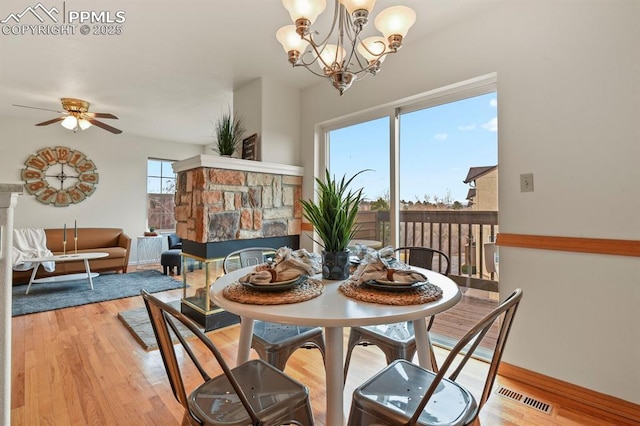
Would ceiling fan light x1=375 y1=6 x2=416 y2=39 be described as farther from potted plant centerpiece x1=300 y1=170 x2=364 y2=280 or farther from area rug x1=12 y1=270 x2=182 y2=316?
area rug x1=12 y1=270 x2=182 y2=316

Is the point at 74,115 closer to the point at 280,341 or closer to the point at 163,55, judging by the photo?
the point at 163,55

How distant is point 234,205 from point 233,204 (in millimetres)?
15

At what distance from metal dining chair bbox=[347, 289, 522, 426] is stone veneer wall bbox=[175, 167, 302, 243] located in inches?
75.8

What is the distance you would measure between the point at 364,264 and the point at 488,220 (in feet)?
4.70

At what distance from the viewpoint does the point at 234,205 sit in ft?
9.39

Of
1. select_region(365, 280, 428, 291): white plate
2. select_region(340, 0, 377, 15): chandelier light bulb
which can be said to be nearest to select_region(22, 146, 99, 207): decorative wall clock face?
select_region(340, 0, 377, 15): chandelier light bulb

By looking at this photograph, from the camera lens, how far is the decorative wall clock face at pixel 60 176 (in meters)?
4.93

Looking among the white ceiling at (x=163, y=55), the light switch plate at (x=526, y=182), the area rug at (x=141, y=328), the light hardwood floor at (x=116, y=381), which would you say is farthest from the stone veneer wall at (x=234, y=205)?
the light switch plate at (x=526, y=182)

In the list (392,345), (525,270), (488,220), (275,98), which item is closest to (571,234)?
(525,270)

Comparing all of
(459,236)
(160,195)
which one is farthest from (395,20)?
(160,195)

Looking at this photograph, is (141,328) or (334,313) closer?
(334,313)

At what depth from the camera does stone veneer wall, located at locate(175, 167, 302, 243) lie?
267cm

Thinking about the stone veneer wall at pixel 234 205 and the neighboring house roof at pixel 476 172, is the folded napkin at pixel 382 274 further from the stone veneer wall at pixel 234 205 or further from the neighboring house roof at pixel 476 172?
the stone veneer wall at pixel 234 205

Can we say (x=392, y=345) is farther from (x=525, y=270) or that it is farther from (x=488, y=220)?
(x=488, y=220)
